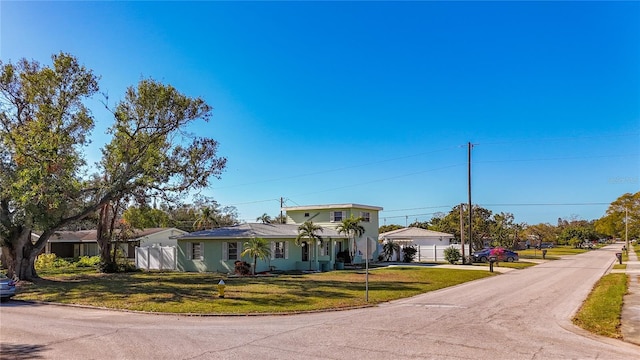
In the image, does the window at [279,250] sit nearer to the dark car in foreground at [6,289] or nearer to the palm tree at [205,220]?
the dark car in foreground at [6,289]

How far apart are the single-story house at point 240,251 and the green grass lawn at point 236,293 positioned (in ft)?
18.7

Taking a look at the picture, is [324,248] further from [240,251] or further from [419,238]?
[419,238]

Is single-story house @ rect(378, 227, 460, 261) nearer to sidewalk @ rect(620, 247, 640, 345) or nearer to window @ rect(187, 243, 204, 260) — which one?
window @ rect(187, 243, 204, 260)

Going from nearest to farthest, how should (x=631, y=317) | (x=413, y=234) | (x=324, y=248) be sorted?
(x=631, y=317), (x=324, y=248), (x=413, y=234)

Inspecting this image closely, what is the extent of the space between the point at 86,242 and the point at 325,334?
49.6m

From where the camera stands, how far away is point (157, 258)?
35.4 meters

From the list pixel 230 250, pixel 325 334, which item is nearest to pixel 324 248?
pixel 230 250

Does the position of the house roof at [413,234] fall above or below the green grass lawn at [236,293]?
above

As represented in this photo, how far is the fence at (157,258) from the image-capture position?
34.4 metres

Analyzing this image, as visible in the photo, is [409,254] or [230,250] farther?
[409,254]

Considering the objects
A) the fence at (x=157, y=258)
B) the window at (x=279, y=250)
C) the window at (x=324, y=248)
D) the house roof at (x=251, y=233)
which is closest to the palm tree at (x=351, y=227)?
the house roof at (x=251, y=233)

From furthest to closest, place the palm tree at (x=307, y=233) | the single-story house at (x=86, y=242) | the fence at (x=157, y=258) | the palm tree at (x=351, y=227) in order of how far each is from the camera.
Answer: the single-story house at (x=86, y=242) < the fence at (x=157, y=258) < the palm tree at (x=351, y=227) < the palm tree at (x=307, y=233)

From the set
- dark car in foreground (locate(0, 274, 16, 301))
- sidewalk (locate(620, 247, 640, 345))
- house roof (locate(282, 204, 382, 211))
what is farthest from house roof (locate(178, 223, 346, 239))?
sidewalk (locate(620, 247, 640, 345))

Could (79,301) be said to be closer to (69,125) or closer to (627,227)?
(69,125)
